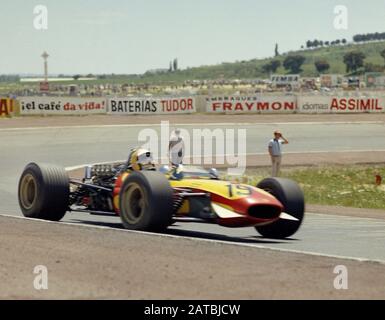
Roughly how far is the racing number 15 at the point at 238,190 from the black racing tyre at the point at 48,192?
10.0ft

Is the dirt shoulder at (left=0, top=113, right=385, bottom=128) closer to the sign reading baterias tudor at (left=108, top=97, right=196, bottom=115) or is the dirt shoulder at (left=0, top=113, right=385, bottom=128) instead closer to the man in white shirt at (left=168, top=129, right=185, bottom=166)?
the sign reading baterias tudor at (left=108, top=97, right=196, bottom=115)

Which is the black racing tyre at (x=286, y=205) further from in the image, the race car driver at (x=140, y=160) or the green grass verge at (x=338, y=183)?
the green grass verge at (x=338, y=183)

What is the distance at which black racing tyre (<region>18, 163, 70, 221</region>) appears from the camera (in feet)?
53.1

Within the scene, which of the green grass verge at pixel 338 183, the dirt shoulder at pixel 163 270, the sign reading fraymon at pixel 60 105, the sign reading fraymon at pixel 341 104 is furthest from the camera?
the sign reading fraymon at pixel 341 104

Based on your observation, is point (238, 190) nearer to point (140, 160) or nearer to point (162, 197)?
point (162, 197)

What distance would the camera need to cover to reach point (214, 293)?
9.72m

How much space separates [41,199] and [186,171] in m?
2.45

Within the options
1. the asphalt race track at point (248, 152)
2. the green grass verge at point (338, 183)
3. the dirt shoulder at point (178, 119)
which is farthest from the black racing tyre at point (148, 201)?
the dirt shoulder at point (178, 119)

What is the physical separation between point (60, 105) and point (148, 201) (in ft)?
143

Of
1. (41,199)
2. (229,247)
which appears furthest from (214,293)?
(41,199)

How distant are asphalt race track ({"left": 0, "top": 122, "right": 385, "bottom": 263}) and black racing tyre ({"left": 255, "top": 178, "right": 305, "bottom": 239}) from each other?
0.20m

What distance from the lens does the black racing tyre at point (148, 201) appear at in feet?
46.8

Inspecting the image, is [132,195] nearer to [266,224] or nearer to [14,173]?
[266,224]

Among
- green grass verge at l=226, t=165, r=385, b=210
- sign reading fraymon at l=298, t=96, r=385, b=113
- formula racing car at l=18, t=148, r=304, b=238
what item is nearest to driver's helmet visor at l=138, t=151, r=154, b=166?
formula racing car at l=18, t=148, r=304, b=238
